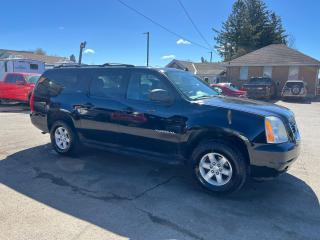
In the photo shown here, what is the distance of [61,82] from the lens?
20.5 feet

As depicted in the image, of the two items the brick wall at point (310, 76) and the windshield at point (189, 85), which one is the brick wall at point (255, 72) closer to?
the brick wall at point (310, 76)

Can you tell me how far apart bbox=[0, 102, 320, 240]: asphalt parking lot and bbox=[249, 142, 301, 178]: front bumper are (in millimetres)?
460

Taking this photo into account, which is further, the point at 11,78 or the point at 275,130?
the point at 11,78

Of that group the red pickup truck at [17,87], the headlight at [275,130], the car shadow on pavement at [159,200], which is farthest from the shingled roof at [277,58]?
the headlight at [275,130]

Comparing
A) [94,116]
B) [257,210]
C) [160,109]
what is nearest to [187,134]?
[160,109]

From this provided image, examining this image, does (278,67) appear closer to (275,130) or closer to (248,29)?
(248,29)

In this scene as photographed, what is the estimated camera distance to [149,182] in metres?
4.90

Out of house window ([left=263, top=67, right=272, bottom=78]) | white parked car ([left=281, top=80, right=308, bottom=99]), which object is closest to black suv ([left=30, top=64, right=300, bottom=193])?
white parked car ([left=281, top=80, right=308, bottom=99])

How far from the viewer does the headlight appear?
405cm

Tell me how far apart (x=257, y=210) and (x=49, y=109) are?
4534 mm

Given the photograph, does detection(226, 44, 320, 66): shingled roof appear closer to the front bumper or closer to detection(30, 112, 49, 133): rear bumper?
the front bumper

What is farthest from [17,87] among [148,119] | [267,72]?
[267,72]

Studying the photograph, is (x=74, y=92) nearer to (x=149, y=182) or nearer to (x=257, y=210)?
(x=149, y=182)

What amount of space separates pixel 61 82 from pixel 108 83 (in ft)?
4.32
